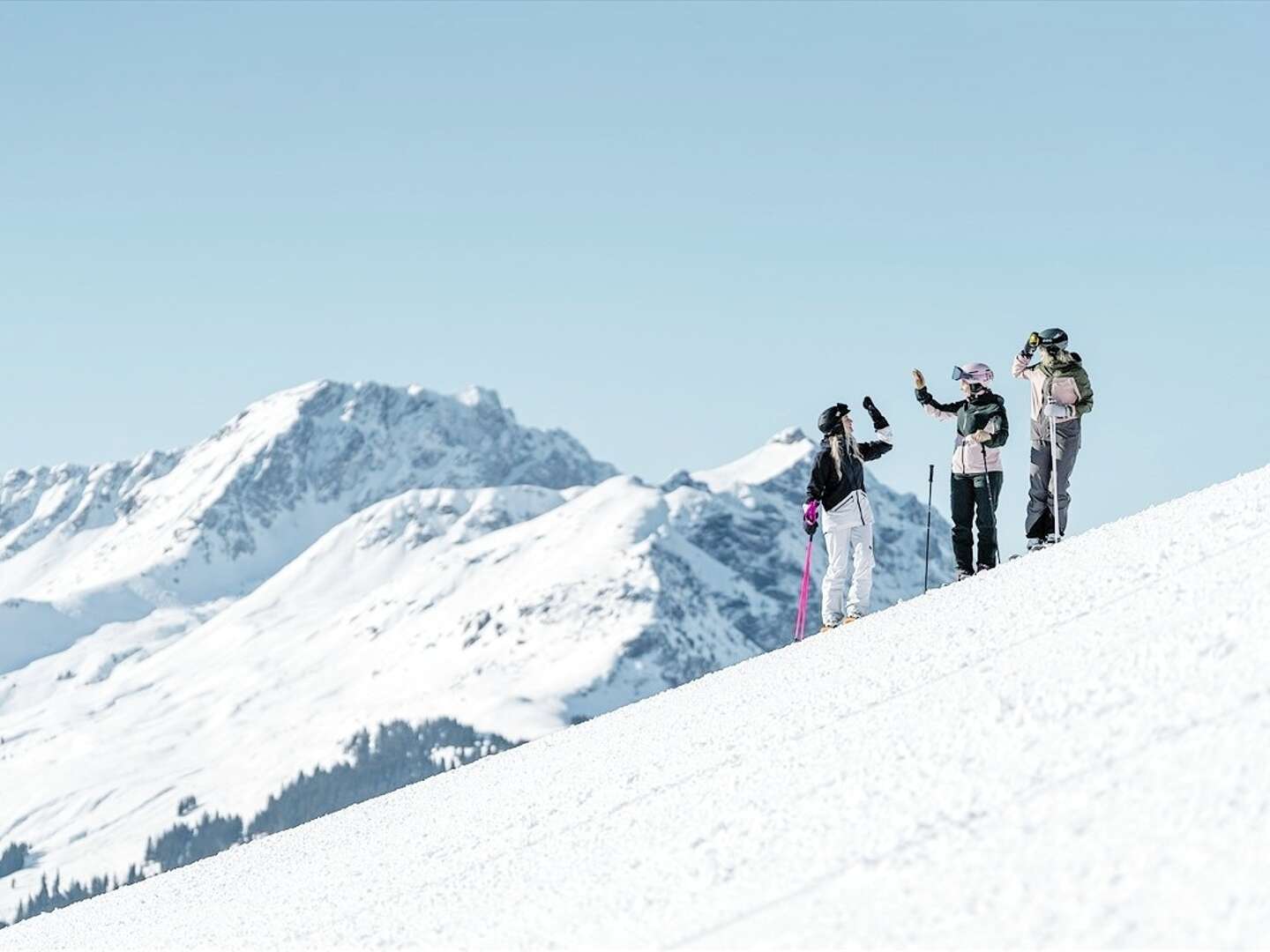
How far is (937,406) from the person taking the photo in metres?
16.8

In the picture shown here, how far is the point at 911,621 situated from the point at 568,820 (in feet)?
15.3

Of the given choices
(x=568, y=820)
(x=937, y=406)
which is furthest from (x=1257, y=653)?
(x=937, y=406)

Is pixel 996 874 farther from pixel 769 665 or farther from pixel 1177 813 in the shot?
pixel 769 665

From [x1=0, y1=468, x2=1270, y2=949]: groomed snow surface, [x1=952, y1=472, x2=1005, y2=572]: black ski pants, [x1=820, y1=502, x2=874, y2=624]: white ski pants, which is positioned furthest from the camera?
[x1=952, y1=472, x2=1005, y2=572]: black ski pants

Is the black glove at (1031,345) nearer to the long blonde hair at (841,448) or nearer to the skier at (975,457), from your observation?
the skier at (975,457)

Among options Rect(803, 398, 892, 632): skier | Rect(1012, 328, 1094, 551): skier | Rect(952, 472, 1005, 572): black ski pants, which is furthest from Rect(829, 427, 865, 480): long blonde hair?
Rect(1012, 328, 1094, 551): skier

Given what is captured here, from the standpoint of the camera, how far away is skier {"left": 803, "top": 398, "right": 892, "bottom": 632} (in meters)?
16.3

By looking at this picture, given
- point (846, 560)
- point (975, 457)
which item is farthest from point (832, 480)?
point (975, 457)

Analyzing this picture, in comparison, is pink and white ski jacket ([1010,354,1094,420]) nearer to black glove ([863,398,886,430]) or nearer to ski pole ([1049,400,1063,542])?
ski pole ([1049,400,1063,542])

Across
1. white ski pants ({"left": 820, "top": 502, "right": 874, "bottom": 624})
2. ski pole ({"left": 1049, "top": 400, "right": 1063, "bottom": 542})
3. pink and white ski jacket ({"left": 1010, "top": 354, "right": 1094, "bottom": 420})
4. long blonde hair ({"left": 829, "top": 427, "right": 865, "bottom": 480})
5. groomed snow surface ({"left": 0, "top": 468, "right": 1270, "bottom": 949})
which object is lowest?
groomed snow surface ({"left": 0, "top": 468, "right": 1270, "bottom": 949})

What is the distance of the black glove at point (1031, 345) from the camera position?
655 inches

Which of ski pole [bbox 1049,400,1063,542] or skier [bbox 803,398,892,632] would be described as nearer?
skier [bbox 803,398,892,632]

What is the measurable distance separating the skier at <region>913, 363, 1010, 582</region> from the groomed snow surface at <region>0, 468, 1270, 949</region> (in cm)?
226

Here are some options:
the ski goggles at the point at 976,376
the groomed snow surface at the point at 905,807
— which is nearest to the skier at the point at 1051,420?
the ski goggles at the point at 976,376
